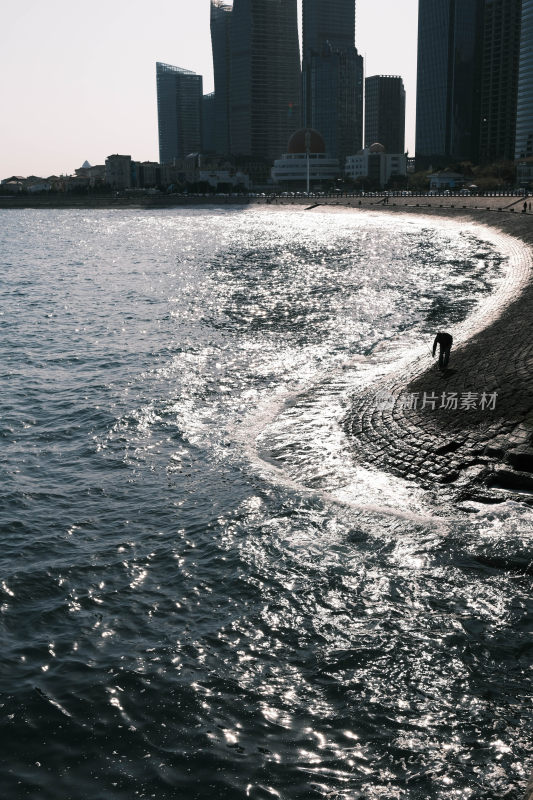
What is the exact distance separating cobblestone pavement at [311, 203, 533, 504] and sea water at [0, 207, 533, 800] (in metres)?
1.04

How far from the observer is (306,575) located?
1764 centimetres

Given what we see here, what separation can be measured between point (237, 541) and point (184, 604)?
10.4ft

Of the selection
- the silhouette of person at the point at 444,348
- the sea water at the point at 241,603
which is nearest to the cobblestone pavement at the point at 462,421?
the silhouette of person at the point at 444,348

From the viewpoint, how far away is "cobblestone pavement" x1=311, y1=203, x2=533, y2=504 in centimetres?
2169

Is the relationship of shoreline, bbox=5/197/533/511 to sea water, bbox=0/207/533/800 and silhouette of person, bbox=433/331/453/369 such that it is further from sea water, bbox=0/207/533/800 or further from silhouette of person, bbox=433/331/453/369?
sea water, bbox=0/207/533/800

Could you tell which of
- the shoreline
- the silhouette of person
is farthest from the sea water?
the silhouette of person

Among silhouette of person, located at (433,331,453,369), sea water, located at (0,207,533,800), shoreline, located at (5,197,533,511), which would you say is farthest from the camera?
silhouette of person, located at (433,331,453,369)

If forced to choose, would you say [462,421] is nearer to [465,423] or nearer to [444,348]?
[465,423]

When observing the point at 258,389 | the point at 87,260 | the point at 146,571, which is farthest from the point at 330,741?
the point at 87,260

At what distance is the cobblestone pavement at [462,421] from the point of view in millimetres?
21688

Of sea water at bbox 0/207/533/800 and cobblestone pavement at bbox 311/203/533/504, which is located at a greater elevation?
cobblestone pavement at bbox 311/203/533/504

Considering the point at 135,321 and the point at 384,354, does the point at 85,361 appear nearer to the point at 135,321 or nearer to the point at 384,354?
the point at 135,321

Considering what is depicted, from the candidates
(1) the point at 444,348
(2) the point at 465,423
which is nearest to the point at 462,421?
(2) the point at 465,423

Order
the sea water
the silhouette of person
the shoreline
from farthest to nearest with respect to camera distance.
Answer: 1. the silhouette of person
2. the shoreline
3. the sea water
